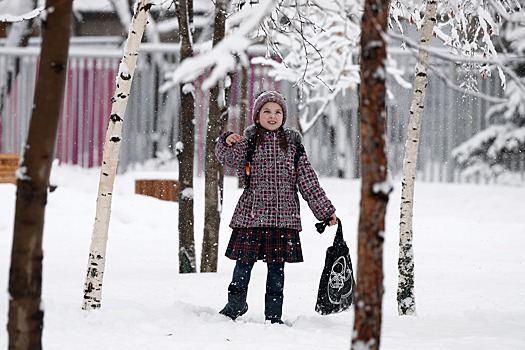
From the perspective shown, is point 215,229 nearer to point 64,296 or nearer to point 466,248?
point 64,296

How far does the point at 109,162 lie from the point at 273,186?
1156mm

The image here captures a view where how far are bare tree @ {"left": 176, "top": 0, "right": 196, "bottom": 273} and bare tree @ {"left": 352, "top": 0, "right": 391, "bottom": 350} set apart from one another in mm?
5638

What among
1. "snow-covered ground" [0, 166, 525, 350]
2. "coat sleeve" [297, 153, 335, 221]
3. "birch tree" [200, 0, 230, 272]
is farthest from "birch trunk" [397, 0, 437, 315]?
"birch tree" [200, 0, 230, 272]

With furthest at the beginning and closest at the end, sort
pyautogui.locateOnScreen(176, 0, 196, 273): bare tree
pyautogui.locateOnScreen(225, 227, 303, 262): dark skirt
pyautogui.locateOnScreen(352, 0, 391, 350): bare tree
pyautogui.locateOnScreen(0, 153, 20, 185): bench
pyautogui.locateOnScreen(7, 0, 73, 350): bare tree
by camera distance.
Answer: pyautogui.locateOnScreen(0, 153, 20, 185): bench → pyautogui.locateOnScreen(176, 0, 196, 273): bare tree → pyautogui.locateOnScreen(225, 227, 303, 262): dark skirt → pyautogui.locateOnScreen(7, 0, 73, 350): bare tree → pyautogui.locateOnScreen(352, 0, 391, 350): bare tree

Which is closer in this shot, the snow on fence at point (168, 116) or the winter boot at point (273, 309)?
the winter boot at point (273, 309)

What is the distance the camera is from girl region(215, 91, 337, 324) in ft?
19.4

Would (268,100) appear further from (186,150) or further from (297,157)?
(186,150)

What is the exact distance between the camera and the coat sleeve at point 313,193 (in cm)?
598

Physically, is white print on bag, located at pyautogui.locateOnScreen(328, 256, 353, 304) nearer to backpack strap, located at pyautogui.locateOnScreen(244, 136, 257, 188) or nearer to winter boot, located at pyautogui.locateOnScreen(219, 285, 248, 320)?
winter boot, located at pyautogui.locateOnScreen(219, 285, 248, 320)

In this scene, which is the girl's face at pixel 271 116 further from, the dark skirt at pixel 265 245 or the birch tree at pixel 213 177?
the birch tree at pixel 213 177

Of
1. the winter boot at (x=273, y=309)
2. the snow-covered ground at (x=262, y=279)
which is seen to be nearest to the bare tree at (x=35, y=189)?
the snow-covered ground at (x=262, y=279)

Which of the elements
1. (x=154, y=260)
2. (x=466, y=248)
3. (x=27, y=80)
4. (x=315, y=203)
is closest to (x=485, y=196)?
(x=466, y=248)

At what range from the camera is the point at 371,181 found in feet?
10.8

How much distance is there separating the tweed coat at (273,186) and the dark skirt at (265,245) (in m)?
0.06
